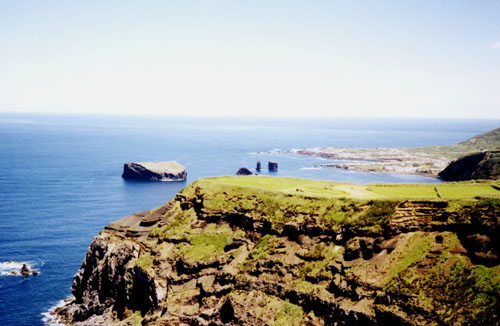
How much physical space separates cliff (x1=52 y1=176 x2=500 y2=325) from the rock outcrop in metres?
127

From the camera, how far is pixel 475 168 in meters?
173

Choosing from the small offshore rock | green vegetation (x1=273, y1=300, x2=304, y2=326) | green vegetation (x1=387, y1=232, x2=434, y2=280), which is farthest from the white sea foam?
green vegetation (x1=387, y1=232, x2=434, y2=280)

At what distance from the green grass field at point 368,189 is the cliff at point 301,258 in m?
0.16

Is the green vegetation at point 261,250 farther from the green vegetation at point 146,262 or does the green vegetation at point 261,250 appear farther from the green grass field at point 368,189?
the green vegetation at point 146,262

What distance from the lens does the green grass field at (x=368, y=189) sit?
46.7 meters

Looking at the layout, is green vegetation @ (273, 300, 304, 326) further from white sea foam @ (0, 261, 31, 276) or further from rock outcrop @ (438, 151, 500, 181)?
rock outcrop @ (438, 151, 500, 181)

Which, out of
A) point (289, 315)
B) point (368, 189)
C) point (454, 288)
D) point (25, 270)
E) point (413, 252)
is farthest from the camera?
point (25, 270)

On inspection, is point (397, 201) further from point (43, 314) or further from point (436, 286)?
point (43, 314)

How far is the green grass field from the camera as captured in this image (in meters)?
46.7

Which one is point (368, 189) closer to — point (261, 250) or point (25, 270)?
point (261, 250)

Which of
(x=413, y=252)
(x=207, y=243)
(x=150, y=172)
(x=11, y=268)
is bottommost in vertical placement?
(x=11, y=268)

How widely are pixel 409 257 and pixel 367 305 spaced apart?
20.6 ft

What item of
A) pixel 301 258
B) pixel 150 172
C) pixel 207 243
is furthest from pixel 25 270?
pixel 150 172

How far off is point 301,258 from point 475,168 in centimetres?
15580
